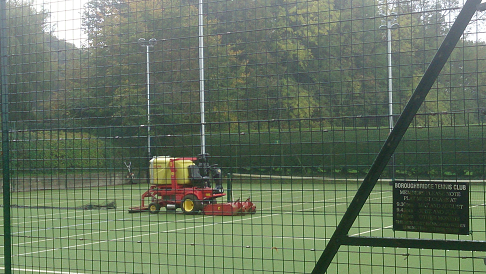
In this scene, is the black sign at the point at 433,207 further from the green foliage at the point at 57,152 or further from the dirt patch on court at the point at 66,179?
the green foliage at the point at 57,152

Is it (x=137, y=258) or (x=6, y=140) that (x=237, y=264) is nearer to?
(x=137, y=258)

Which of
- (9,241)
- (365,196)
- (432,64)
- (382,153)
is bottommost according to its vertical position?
(9,241)

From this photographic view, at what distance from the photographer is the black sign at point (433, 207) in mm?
2760

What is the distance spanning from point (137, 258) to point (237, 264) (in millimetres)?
1389

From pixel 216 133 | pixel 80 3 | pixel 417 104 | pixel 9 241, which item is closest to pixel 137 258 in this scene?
pixel 9 241

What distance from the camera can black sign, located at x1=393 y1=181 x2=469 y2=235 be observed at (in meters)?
2.76

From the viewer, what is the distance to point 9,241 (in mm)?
4242

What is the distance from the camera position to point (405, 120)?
255cm

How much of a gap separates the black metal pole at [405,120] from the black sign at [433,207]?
38 cm

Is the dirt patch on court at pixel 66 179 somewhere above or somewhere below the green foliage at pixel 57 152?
below

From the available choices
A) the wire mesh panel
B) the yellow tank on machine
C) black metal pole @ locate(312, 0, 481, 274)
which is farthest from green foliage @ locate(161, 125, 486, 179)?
black metal pole @ locate(312, 0, 481, 274)

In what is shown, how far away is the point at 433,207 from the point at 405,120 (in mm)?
606

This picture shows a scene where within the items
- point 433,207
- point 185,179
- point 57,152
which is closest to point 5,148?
point 57,152

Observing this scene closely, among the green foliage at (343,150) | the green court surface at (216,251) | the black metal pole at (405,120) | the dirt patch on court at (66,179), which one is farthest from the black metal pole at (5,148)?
the black metal pole at (405,120)
